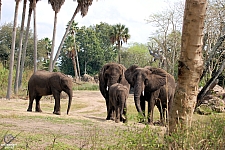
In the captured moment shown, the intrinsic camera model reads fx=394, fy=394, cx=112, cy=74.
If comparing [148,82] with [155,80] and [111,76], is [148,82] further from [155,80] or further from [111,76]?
[111,76]

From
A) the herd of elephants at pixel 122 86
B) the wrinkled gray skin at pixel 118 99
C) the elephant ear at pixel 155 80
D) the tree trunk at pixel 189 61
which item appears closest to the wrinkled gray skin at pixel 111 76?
the herd of elephants at pixel 122 86

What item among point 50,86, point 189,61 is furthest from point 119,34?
point 189,61

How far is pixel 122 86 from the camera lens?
1535cm

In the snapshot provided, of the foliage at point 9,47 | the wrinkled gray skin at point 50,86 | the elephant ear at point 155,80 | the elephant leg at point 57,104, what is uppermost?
the foliage at point 9,47

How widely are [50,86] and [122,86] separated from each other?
13.6 feet

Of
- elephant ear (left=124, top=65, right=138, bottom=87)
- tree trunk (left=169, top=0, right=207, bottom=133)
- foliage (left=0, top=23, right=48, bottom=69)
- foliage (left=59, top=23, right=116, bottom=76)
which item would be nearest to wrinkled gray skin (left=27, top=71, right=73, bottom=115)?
elephant ear (left=124, top=65, right=138, bottom=87)

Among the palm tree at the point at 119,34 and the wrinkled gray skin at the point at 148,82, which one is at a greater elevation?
the palm tree at the point at 119,34

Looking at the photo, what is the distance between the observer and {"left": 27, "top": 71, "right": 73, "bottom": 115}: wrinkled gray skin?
17.7 meters

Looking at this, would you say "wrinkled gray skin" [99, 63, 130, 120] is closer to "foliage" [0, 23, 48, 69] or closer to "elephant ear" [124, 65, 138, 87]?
"elephant ear" [124, 65, 138, 87]

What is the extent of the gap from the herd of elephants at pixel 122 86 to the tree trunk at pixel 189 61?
750cm

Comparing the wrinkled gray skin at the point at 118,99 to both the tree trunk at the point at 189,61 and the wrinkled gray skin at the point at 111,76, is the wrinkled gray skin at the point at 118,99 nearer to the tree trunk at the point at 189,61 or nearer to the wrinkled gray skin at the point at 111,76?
the wrinkled gray skin at the point at 111,76

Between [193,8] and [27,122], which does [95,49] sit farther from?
[193,8]

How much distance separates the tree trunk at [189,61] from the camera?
5695mm

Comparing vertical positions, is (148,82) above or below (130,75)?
below
